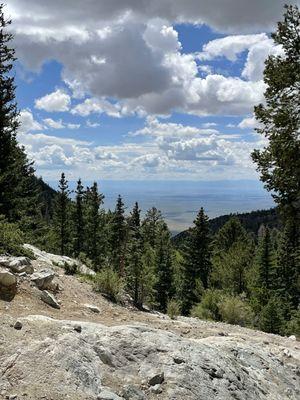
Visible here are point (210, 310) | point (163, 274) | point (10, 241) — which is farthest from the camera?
point (163, 274)

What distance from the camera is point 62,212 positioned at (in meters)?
54.1

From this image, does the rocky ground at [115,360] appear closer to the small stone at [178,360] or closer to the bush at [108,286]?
the small stone at [178,360]

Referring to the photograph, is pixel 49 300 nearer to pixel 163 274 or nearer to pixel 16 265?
pixel 16 265

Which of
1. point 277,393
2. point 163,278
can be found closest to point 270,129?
point 277,393

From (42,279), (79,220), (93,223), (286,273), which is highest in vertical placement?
(42,279)

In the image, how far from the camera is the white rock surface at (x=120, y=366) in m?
6.66

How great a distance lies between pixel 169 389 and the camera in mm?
7320

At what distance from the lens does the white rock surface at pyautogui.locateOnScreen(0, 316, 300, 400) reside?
6656 millimetres

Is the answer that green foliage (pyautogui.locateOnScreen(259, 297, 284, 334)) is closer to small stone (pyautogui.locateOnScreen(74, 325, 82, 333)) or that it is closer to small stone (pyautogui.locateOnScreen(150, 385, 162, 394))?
small stone (pyautogui.locateOnScreen(74, 325, 82, 333))

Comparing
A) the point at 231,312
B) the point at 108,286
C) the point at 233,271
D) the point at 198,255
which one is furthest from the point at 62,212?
the point at 108,286

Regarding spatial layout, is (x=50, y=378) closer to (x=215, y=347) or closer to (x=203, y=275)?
(x=215, y=347)

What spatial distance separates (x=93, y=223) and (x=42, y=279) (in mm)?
42156

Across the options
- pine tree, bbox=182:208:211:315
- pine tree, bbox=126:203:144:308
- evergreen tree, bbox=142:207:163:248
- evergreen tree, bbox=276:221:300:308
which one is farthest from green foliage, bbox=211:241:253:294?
pine tree, bbox=126:203:144:308

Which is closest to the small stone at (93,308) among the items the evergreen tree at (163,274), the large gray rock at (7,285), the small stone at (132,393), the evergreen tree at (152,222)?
the large gray rock at (7,285)
